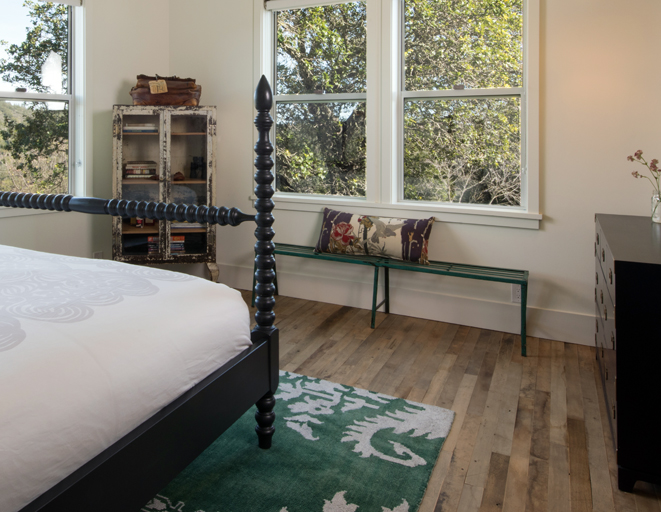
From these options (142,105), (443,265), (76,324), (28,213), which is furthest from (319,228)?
(76,324)

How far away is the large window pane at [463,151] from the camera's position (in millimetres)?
3375

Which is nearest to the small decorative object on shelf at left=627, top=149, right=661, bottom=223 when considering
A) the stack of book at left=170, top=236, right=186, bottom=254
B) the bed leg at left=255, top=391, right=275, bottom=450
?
the bed leg at left=255, top=391, right=275, bottom=450

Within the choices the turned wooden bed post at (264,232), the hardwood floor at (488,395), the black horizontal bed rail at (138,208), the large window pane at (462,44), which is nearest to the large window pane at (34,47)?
the black horizontal bed rail at (138,208)

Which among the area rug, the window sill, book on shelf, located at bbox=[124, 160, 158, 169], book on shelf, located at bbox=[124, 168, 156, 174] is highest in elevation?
book on shelf, located at bbox=[124, 160, 158, 169]

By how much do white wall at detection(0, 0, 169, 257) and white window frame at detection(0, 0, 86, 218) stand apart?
0.12 ft

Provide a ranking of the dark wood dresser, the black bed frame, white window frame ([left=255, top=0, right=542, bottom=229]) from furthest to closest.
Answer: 1. white window frame ([left=255, top=0, right=542, bottom=229])
2. the dark wood dresser
3. the black bed frame

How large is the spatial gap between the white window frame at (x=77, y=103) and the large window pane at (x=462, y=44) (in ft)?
7.75

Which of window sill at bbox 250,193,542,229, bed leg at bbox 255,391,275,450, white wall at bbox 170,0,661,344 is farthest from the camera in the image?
window sill at bbox 250,193,542,229

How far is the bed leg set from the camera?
198 centimetres

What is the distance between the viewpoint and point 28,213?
361 centimetres

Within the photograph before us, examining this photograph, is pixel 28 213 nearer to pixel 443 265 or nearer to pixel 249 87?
pixel 249 87

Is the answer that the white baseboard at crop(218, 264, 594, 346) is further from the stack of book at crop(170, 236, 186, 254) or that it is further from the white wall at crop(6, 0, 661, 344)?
the stack of book at crop(170, 236, 186, 254)

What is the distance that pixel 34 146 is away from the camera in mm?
3691

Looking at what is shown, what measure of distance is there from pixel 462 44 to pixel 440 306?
1.75 metres
